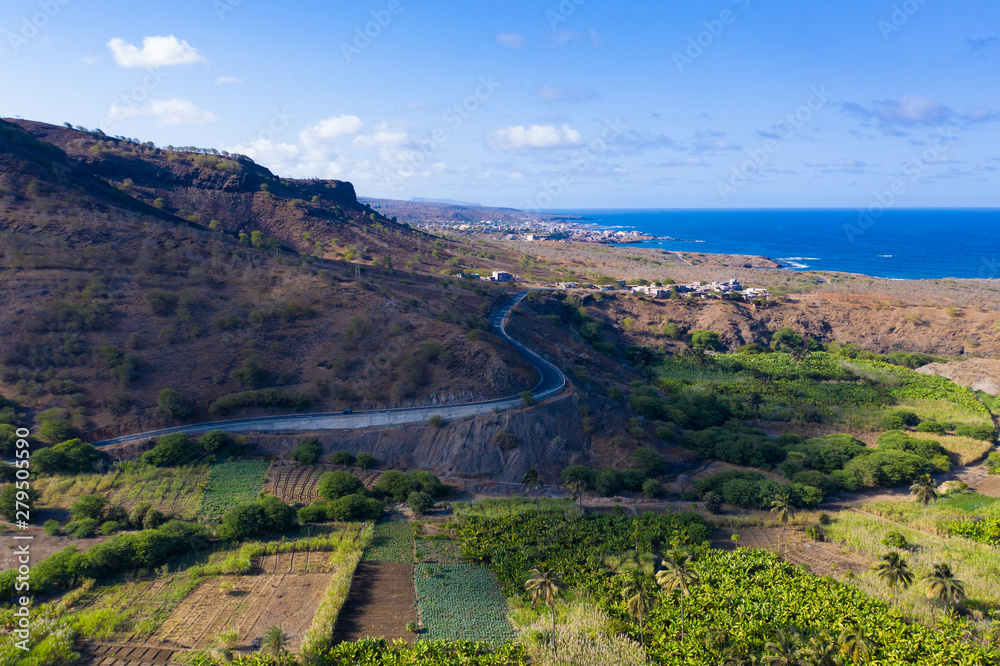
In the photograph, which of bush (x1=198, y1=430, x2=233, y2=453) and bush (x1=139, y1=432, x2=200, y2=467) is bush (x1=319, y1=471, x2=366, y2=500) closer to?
bush (x1=198, y1=430, x2=233, y2=453)

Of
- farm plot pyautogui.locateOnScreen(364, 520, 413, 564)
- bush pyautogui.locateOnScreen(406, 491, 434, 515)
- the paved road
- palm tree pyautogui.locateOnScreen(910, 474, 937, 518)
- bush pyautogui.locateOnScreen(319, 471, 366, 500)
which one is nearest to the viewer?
farm plot pyautogui.locateOnScreen(364, 520, 413, 564)

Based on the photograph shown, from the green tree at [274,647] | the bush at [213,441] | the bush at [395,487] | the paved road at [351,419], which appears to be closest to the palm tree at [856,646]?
the green tree at [274,647]

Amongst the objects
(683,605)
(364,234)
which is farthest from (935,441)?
(364,234)

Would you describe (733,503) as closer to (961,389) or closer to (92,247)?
(961,389)

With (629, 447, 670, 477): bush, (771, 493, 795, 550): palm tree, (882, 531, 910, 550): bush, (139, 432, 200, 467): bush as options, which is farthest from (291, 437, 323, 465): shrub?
(882, 531, 910, 550): bush

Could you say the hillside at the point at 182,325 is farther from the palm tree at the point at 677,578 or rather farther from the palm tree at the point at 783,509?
the palm tree at the point at 677,578
